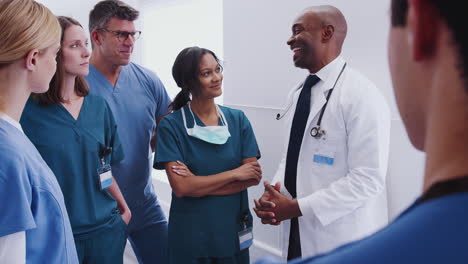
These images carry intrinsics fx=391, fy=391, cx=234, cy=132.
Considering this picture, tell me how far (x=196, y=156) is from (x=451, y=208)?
158cm

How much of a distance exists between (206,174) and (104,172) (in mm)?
449

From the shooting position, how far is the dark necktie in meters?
1.76

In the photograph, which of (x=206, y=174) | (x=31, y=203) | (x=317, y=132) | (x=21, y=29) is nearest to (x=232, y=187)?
(x=206, y=174)

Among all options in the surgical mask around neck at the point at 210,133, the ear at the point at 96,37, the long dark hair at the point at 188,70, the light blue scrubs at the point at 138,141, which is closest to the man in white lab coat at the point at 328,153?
the surgical mask around neck at the point at 210,133

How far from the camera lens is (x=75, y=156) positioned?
1618 mm

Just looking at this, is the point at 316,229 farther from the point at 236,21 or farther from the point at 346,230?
the point at 236,21

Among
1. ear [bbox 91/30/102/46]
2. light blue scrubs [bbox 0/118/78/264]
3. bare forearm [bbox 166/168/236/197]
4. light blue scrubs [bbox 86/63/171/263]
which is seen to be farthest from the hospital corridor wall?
light blue scrubs [bbox 0/118/78/264]

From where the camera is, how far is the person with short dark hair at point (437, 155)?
0.27 metres

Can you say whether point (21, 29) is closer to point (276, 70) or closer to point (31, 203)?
point (31, 203)

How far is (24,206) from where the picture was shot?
41.1 inches

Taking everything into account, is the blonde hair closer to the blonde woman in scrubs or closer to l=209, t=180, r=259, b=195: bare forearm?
the blonde woman in scrubs

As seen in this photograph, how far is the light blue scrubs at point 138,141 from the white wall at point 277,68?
65cm

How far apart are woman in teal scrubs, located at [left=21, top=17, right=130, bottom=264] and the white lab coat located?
2.80 feet

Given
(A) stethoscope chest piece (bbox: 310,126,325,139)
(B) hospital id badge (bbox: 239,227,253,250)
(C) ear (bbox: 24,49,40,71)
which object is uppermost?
(C) ear (bbox: 24,49,40,71)
